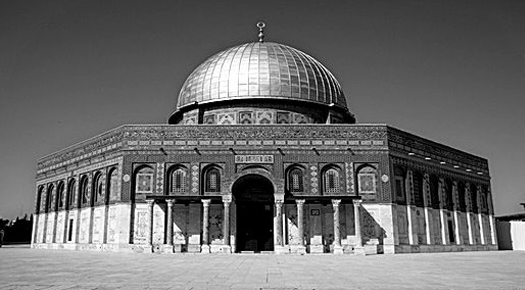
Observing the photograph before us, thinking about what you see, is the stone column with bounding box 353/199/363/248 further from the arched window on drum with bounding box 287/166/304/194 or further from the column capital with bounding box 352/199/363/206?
the arched window on drum with bounding box 287/166/304/194

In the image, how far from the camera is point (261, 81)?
36.6 meters

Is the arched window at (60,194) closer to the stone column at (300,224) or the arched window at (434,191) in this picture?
the stone column at (300,224)

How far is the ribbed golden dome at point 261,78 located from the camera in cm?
3650

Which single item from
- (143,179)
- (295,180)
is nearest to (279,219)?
(295,180)

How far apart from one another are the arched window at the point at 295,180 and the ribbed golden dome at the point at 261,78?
694 cm

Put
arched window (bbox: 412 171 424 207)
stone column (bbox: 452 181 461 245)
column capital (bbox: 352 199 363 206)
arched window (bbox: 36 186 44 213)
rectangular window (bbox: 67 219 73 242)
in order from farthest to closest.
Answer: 1. arched window (bbox: 36 186 44 213)
2. stone column (bbox: 452 181 461 245)
3. rectangular window (bbox: 67 219 73 242)
4. arched window (bbox: 412 171 424 207)
5. column capital (bbox: 352 199 363 206)

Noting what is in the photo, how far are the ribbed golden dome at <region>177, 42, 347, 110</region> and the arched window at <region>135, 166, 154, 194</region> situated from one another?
7939 millimetres

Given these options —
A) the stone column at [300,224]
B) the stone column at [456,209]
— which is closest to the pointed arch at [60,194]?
the stone column at [300,224]

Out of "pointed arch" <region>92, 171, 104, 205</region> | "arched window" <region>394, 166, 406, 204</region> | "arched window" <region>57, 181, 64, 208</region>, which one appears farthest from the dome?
"arched window" <region>57, 181, 64, 208</region>

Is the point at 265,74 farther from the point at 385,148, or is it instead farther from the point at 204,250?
the point at 204,250

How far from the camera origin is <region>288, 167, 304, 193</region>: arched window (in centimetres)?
3103

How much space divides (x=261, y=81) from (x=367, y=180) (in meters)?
10.8

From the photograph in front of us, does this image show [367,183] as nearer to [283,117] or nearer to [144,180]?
[283,117]

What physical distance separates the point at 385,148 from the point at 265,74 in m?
10.7
